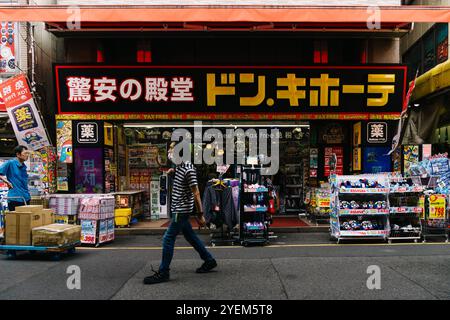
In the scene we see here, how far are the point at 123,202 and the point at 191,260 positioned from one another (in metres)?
4.45

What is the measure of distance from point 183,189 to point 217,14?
536cm

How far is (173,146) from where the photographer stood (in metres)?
5.83

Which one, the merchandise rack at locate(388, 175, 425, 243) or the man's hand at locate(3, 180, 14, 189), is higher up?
the man's hand at locate(3, 180, 14, 189)

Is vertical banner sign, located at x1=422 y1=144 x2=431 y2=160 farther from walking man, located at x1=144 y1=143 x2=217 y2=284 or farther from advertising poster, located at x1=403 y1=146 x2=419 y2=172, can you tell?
walking man, located at x1=144 y1=143 x2=217 y2=284

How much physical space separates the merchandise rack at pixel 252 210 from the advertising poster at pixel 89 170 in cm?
508

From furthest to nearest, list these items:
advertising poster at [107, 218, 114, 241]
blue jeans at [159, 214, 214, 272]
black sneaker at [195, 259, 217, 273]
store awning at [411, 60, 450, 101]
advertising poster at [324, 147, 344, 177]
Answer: advertising poster at [324, 147, 344, 177] < store awning at [411, 60, 450, 101] < advertising poster at [107, 218, 114, 241] < black sneaker at [195, 259, 217, 273] < blue jeans at [159, 214, 214, 272]

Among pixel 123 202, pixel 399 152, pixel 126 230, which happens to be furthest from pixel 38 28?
pixel 399 152

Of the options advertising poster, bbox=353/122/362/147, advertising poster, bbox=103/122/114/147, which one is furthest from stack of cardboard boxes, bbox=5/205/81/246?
advertising poster, bbox=353/122/362/147

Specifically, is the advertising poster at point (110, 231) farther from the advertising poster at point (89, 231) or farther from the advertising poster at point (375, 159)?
the advertising poster at point (375, 159)

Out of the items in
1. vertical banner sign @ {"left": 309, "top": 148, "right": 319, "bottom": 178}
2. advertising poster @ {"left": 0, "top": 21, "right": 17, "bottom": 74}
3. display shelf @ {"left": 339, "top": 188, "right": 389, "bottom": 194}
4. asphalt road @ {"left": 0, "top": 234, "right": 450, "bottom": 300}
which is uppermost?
advertising poster @ {"left": 0, "top": 21, "right": 17, "bottom": 74}

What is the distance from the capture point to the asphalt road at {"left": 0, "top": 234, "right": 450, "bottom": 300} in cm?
Answer: 475

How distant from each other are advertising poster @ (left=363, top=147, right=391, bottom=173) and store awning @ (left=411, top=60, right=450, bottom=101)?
276cm

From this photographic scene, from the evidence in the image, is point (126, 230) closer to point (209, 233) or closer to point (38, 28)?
point (209, 233)

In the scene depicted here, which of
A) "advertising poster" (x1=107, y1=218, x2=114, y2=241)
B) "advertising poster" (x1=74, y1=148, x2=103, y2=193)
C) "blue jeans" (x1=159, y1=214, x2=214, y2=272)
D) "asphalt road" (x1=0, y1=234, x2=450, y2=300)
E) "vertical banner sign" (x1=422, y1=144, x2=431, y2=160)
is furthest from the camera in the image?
"advertising poster" (x1=74, y1=148, x2=103, y2=193)
